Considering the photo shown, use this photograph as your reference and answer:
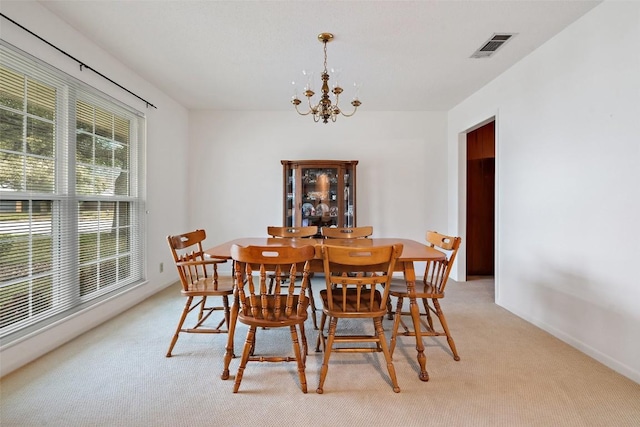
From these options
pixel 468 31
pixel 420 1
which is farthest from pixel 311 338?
pixel 468 31

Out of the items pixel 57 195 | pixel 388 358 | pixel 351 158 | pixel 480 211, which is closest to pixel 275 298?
pixel 388 358

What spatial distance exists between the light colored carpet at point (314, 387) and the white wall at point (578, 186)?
326 mm

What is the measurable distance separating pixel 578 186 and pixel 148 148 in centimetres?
414

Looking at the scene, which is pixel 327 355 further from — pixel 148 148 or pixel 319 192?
pixel 148 148

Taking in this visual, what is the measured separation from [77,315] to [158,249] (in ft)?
4.40

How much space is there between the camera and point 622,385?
1.82 metres

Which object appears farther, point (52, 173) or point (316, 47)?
point (316, 47)

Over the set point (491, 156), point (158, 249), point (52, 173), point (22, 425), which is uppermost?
point (491, 156)

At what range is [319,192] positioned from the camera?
14.1 ft

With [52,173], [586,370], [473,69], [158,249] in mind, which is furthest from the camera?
[158,249]

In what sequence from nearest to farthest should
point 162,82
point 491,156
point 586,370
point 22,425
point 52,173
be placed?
point 22,425 → point 586,370 → point 52,173 → point 162,82 → point 491,156

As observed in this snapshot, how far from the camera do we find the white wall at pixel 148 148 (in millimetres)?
2041

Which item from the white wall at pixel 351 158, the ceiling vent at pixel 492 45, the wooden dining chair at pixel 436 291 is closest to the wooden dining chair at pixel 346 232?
the wooden dining chair at pixel 436 291

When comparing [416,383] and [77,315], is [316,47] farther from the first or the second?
[77,315]
